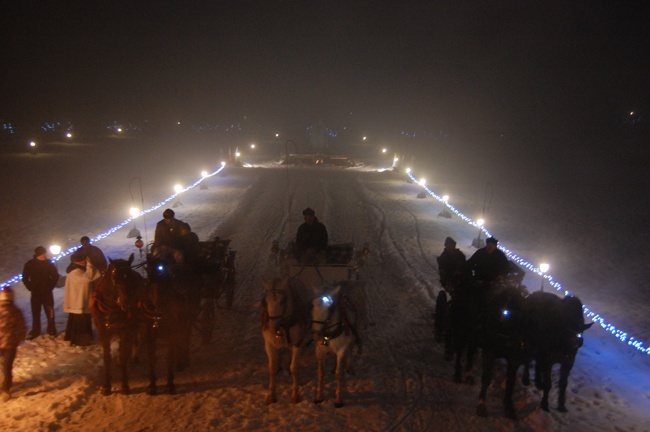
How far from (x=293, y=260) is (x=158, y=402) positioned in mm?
3703

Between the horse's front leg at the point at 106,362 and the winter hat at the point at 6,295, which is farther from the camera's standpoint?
the horse's front leg at the point at 106,362

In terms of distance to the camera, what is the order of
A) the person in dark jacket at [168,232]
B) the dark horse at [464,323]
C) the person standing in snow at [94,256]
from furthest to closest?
the person in dark jacket at [168,232] → the person standing in snow at [94,256] → the dark horse at [464,323]

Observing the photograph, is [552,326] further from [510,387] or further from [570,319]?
[510,387]

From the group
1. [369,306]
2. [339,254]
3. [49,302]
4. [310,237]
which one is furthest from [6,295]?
[369,306]

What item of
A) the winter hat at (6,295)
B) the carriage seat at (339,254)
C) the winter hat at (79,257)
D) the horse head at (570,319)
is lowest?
the horse head at (570,319)

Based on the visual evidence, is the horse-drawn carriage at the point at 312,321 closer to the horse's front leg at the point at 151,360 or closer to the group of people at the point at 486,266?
the horse's front leg at the point at 151,360

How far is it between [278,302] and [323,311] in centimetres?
58

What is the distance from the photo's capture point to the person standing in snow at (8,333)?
6.91 metres

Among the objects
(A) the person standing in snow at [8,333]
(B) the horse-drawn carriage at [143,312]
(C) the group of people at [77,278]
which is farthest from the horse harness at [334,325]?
(A) the person standing in snow at [8,333]

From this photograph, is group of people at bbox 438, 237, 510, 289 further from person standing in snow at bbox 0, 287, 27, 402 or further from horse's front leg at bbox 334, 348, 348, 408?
person standing in snow at bbox 0, 287, 27, 402

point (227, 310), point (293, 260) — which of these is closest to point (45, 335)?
point (227, 310)

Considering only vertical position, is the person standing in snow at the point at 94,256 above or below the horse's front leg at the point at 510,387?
above

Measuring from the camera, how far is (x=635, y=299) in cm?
1215

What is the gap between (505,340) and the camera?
6.79 m
